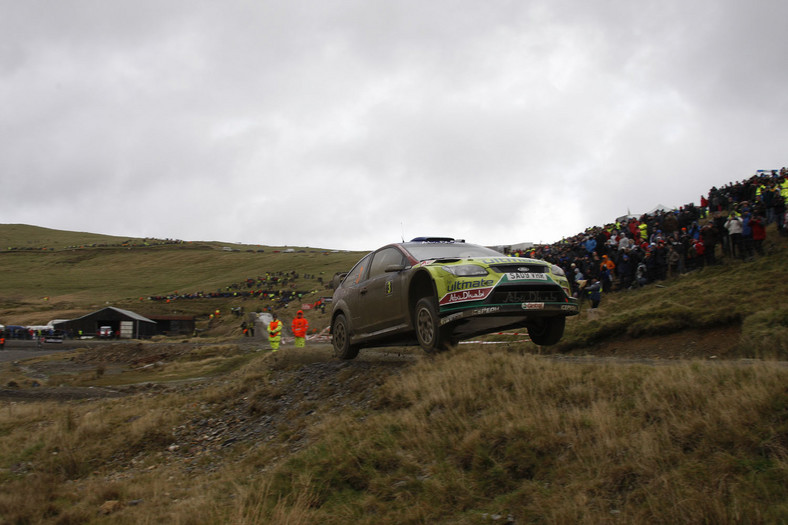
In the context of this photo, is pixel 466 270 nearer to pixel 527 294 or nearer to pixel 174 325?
pixel 527 294

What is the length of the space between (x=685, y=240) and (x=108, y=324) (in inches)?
1697

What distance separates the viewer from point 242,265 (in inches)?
3661

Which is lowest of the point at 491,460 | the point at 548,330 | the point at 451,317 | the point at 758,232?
the point at 491,460

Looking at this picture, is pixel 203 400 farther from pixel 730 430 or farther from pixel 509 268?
pixel 730 430

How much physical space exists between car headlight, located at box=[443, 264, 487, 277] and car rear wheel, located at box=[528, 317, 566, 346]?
4.76ft

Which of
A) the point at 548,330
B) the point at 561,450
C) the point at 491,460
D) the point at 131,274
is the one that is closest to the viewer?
the point at 561,450

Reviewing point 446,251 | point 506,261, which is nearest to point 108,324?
point 446,251

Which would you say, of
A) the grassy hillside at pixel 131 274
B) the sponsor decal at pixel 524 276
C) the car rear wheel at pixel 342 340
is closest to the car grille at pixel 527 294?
the sponsor decal at pixel 524 276

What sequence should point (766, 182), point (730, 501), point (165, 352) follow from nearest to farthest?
point (730, 501) < point (766, 182) < point (165, 352)

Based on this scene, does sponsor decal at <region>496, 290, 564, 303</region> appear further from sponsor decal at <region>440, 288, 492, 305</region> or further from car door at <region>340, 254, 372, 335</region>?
car door at <region>340, 254, 372, 335</region>

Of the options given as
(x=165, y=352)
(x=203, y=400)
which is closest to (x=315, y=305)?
(x=165, y=352)

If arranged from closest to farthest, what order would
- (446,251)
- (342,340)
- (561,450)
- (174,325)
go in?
1. (561,450)
2. (446,251)
3. (342,340)
4. (174,325)

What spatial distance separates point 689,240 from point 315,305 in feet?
94.3

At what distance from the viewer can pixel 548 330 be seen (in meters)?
8.49
